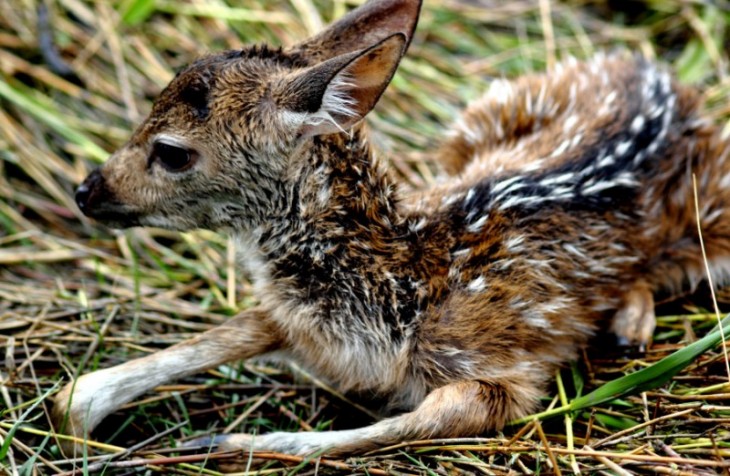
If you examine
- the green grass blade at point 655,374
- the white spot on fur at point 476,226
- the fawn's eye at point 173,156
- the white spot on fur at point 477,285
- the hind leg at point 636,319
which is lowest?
the hind leg at point 636,319

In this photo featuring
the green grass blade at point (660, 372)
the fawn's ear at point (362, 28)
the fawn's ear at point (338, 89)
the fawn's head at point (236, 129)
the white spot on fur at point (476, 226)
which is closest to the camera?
the green grass blade at point (660, 372)

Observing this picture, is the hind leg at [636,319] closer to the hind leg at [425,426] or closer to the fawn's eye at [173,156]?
the hind leg at [425,426]

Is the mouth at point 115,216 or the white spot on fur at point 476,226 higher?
the mouth at point 115,216

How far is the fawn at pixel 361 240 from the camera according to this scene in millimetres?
3828

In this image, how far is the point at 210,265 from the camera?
17.2 feet

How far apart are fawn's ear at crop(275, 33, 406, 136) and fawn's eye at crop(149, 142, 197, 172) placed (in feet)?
1.51

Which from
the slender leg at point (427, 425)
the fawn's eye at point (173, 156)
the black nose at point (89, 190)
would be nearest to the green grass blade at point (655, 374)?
the slender leg at point (427, 425)

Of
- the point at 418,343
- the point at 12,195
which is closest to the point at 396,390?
the point at 418,343

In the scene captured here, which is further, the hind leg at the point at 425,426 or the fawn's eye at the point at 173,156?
the fawn's eye at the point at 173,156

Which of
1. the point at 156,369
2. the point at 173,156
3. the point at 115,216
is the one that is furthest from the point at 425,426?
the point at 115,216

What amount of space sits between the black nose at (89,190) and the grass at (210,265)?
2.16 feet

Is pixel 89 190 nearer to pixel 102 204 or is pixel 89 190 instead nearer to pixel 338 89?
pixel 102 204

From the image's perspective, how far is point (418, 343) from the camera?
3918 mm

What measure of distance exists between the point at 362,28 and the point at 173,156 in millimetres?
1050
